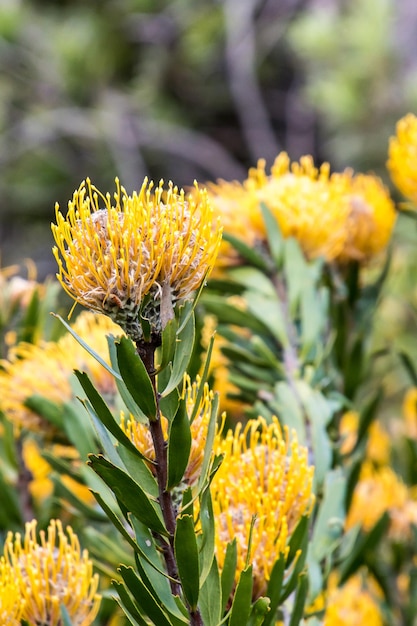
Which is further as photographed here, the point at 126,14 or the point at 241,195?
the point at 126,14

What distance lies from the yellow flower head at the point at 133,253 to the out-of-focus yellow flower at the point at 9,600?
168 mm

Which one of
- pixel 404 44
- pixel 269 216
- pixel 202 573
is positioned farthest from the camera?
pixel 404 44

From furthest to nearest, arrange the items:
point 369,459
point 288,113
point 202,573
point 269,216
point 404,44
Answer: point 288,113, point 404,44, point 369,459, point 269,216, point 202,573

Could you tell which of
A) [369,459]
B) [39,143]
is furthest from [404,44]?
[369,459]

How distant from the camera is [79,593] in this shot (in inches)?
18.5

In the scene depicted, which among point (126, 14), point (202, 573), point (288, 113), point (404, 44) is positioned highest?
point (126, 14)

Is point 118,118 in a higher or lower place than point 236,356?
higher

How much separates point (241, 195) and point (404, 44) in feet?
6.79

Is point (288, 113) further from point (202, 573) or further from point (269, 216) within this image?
point (202, 573)

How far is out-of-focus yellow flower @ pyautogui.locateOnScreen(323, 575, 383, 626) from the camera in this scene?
63 centimetres

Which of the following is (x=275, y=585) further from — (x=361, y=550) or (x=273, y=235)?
(x=273, y=235)

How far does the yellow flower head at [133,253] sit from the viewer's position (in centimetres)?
38

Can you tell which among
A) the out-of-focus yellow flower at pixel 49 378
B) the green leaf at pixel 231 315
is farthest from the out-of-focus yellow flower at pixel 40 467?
the green leaf at pixel 231 315

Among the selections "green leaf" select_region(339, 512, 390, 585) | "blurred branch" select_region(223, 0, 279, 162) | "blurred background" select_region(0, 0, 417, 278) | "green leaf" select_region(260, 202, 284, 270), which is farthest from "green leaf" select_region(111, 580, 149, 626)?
"blurred branch" select_region(223, 0, 279, 162)
